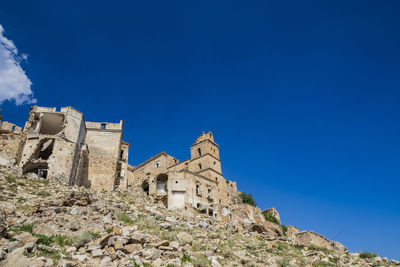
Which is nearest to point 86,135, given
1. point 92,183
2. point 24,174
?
point 92,183

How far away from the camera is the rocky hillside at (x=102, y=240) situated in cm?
1127

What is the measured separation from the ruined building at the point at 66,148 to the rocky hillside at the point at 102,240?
3.34 metres

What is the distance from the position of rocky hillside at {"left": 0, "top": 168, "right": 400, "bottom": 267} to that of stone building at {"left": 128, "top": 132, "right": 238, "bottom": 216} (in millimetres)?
13461

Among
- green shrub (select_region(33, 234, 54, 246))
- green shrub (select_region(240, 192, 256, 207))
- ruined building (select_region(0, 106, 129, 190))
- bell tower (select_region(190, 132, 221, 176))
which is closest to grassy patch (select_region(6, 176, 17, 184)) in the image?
ruined building (select_region(0, 106, 129, 190))

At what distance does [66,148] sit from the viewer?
1042 inches

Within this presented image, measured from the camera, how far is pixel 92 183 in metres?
30.0

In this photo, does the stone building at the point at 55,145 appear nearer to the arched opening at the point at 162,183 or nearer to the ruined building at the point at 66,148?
the ruined building at the point at 66,148

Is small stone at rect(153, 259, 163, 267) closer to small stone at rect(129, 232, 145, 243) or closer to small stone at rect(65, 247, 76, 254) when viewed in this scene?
small stone at rect(129, 232, 145, 243)

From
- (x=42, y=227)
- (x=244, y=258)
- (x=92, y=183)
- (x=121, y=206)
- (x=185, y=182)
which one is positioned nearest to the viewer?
(x=42, y=227)

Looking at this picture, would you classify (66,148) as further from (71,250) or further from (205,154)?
(205,154)

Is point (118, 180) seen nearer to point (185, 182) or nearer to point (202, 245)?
point (185, 182)

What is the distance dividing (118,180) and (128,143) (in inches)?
290

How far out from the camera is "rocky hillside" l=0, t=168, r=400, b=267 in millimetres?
11266

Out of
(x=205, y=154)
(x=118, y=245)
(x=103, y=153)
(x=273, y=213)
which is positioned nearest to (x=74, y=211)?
(x=118, y=245)
